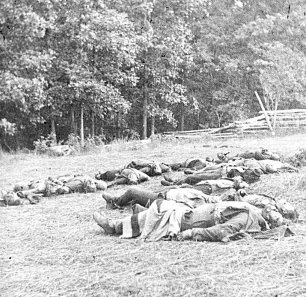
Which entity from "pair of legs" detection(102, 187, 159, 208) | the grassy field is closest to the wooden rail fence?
"pair of legs" detection(102, 187, 159, 208)

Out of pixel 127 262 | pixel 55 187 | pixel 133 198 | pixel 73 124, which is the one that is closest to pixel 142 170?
pixel 55 187

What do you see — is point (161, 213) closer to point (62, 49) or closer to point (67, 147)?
point (67, 147)

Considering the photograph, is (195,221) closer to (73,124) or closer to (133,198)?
(133,198)

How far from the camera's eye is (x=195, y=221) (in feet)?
17.0

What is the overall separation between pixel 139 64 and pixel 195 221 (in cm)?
1644

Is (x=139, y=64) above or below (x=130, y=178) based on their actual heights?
above

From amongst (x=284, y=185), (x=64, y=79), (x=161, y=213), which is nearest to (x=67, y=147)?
(x=64, y=79)

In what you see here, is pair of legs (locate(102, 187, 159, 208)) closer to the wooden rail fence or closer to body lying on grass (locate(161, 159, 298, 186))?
body lying on grass (locate(161, 159, 298, 186))

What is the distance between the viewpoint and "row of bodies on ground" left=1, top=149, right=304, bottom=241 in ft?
17.2

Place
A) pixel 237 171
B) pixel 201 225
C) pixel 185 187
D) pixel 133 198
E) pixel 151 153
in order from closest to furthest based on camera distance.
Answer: pixel 201 225, pixel 133 198, pixel 185 187, pixel 237 171, pixel 151 153

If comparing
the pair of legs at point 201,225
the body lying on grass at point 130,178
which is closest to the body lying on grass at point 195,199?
the pair of legs at point 201,225

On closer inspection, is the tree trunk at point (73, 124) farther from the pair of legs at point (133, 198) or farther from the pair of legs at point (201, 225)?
the pair of legs at point (201, 225)

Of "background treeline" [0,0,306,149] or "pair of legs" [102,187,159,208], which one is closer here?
"pair of legs" [102,187,159,208]

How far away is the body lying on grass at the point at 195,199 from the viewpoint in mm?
5566
